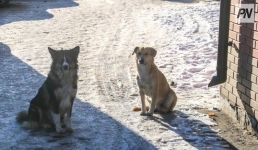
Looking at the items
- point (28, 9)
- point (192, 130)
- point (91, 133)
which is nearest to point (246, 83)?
point (192, 130)

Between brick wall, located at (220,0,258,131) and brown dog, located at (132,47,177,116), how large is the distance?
2.57 ft

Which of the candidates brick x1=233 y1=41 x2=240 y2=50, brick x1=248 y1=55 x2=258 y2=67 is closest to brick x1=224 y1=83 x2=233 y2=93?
brick x1=233 y1=41 x2=240 y2=50

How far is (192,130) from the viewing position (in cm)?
608

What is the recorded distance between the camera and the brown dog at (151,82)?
6598 millimetres

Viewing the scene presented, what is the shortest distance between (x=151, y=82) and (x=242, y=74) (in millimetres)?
1219

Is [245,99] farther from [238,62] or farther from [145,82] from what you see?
[145,82]

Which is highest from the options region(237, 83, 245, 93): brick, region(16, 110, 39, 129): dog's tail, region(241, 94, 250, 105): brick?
region(237, 83, 245, 93): brick

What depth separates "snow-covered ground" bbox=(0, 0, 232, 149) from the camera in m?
5.89

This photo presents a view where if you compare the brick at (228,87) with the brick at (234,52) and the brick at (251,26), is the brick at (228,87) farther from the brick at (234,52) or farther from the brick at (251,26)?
the brick at (251,26)

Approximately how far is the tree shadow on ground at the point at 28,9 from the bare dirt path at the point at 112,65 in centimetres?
3

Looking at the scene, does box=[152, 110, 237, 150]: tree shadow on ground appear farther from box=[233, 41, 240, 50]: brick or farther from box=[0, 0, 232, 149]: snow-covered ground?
box=[233, 41, 240, 50]: brick

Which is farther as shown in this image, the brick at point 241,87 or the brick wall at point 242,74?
the brick at point 241,87

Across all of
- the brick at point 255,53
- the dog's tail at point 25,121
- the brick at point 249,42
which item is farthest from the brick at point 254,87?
the dog's tail at point 25,121

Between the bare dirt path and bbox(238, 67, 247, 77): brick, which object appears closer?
the bare dirt path
